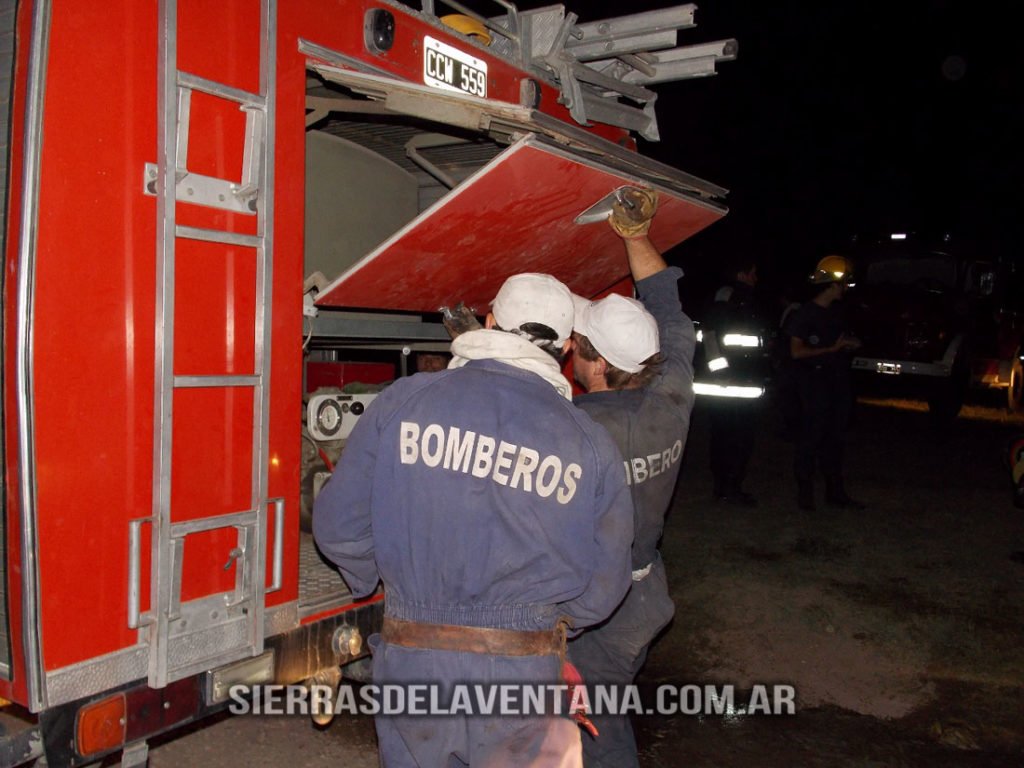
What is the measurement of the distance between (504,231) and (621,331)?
1.90 feet

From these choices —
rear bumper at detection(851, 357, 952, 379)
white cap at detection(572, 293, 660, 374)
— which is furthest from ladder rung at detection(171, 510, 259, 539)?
rear bumper at detection(851, 357, 952, 379)

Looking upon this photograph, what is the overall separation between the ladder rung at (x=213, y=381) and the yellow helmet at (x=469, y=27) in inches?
78.8

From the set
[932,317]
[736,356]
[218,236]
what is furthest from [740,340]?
[932,317]

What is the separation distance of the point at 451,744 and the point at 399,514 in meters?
0.58

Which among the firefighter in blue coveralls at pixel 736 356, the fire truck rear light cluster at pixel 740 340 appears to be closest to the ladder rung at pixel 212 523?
the firefighter in blue coveralls at pixel 736 356

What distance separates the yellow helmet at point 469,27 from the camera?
3.68 m

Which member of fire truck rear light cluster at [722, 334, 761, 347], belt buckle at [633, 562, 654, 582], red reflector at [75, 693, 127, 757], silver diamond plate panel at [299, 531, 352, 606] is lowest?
red reflector at [75, 693, 127, 757]

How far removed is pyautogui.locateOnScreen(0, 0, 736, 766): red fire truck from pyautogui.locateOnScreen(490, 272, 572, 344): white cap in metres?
0.43

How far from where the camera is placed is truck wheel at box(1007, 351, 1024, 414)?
14273mm

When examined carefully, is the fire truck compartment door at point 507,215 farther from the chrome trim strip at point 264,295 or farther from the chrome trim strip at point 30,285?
the chrome trim strip at point 30,285

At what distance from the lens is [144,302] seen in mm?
2127

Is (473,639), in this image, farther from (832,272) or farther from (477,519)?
(832,272)

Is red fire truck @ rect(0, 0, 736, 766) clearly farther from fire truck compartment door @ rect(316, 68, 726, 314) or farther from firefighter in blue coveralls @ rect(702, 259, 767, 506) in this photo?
firefighter in blue coveralls @ rect(702, 259, 767, 506)

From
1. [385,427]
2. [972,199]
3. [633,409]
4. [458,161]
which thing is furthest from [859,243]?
[972,199]
